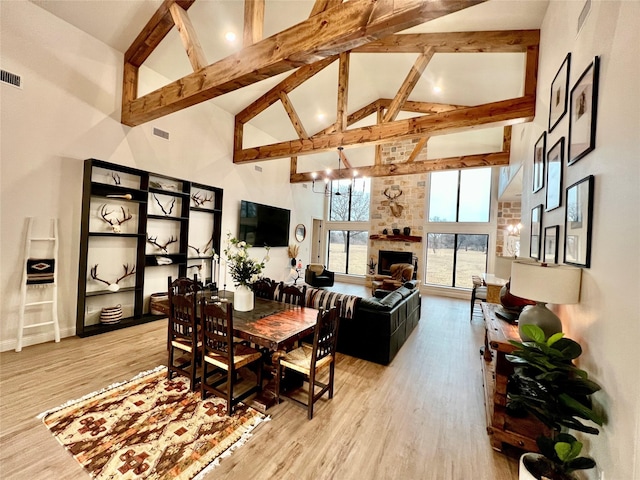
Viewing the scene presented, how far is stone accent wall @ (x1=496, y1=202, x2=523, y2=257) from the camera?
7352mm

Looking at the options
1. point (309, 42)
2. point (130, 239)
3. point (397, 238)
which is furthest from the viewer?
point (397, 238)

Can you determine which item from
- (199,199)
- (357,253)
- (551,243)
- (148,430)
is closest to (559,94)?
(551,243)

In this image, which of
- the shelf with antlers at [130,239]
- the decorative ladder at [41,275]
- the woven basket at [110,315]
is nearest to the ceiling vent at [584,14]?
the shelf with antlers at [130,239]

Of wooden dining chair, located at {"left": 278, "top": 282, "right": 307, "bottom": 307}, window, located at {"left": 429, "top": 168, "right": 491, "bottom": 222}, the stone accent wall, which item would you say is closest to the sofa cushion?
wooden dining chair, located at {"left": 278, "top": 282, "right": 307, "bottom": 307}

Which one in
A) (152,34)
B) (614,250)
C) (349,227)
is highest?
(152,34)

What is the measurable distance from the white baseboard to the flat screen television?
3.37m

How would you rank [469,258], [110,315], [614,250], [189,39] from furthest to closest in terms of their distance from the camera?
[469,258] → [110,315] → [189,39] → [614,250]

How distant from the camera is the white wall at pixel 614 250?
117cm

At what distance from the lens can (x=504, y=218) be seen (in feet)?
24.4

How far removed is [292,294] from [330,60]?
4593mm

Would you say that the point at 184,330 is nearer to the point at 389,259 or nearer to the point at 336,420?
the point at 336,420

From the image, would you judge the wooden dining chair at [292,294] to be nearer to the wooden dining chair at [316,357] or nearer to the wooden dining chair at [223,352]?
the wooden dining chair at [316,357]

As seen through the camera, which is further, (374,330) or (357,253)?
(357,253)

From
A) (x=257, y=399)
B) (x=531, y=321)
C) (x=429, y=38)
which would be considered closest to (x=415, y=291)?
(x=531, y=321)
